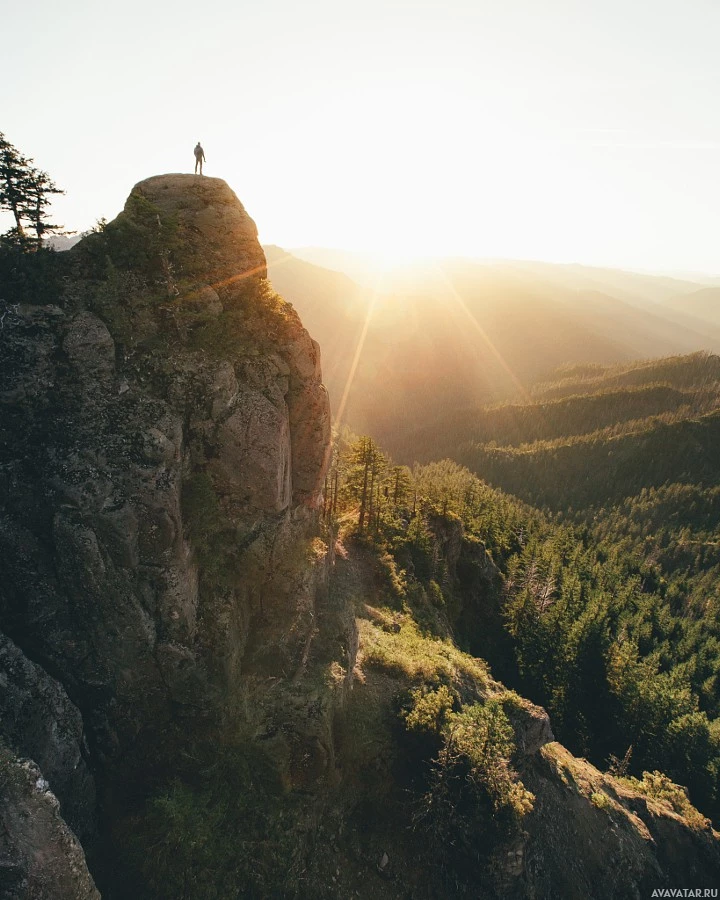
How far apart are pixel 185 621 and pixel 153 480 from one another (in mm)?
7202

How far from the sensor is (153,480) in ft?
65.5

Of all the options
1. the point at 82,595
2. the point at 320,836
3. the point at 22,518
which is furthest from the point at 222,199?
the point at 320,836

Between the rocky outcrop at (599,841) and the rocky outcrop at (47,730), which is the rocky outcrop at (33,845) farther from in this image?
the rocky outcrop at (599,841)

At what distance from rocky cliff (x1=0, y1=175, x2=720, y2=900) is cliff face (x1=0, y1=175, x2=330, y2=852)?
0.10 metres

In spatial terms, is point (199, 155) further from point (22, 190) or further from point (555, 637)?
point (555, 637)

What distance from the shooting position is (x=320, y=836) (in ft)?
76.2

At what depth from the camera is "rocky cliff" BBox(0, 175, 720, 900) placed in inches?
728

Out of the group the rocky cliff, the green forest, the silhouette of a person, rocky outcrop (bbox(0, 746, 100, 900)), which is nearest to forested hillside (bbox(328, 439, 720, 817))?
the green forest

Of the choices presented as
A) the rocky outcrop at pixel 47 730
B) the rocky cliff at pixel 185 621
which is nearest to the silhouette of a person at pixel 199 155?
the rocky cliff at pixel 185 621

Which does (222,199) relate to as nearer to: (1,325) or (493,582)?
(1,325)

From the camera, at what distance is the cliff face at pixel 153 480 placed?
1873 cm

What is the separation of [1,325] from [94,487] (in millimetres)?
8036

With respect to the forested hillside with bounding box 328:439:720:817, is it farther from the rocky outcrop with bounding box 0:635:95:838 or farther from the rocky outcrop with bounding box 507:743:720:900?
the rocky outcrop with bounding box 0:635:95:838

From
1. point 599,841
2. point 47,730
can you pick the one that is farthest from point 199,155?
point 599,841
